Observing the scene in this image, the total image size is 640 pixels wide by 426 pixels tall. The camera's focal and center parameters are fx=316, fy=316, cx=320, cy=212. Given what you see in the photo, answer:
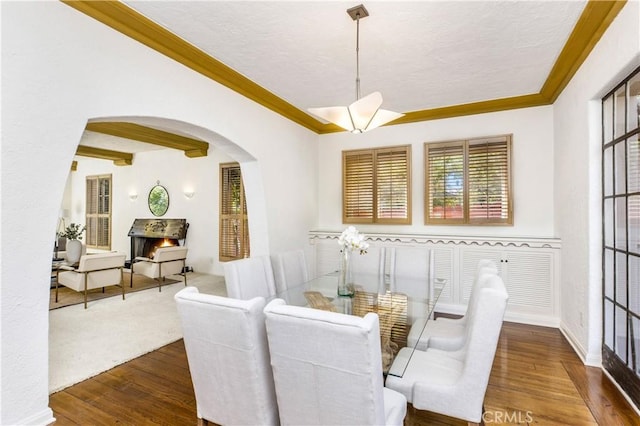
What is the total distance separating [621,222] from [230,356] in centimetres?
306

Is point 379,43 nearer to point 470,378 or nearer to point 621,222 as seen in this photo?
point 621,222

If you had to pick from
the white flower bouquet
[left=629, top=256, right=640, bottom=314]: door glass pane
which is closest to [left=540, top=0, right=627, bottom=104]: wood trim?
[left=629, top=256, right=640, bottom=314]: door glass pane

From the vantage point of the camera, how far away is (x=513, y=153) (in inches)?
168

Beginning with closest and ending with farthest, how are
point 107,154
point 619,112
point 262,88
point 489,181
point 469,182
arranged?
point 619,112 < point 262,88 < point 489,181 < point 469,182 < point 107,154

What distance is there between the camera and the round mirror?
748 centimetres

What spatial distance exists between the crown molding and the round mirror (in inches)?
173

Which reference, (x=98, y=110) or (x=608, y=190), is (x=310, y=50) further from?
(x=608, y=190)

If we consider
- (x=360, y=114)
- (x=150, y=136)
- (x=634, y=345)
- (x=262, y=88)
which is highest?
(x=262, y=88)

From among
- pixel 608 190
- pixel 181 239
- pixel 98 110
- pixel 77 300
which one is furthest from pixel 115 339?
pixel 608 190

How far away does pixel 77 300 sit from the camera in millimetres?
4938

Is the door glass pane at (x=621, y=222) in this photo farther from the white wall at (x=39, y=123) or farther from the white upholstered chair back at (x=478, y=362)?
the white wall at (x=39, y=123)

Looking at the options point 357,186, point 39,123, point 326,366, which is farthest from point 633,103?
point 39,123

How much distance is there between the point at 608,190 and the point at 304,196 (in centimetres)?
370

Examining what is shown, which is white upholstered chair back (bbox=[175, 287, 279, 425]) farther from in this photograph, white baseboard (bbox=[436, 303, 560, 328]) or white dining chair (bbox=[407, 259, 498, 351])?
white baseboard (bbox=[436, 303, 560, 328])
